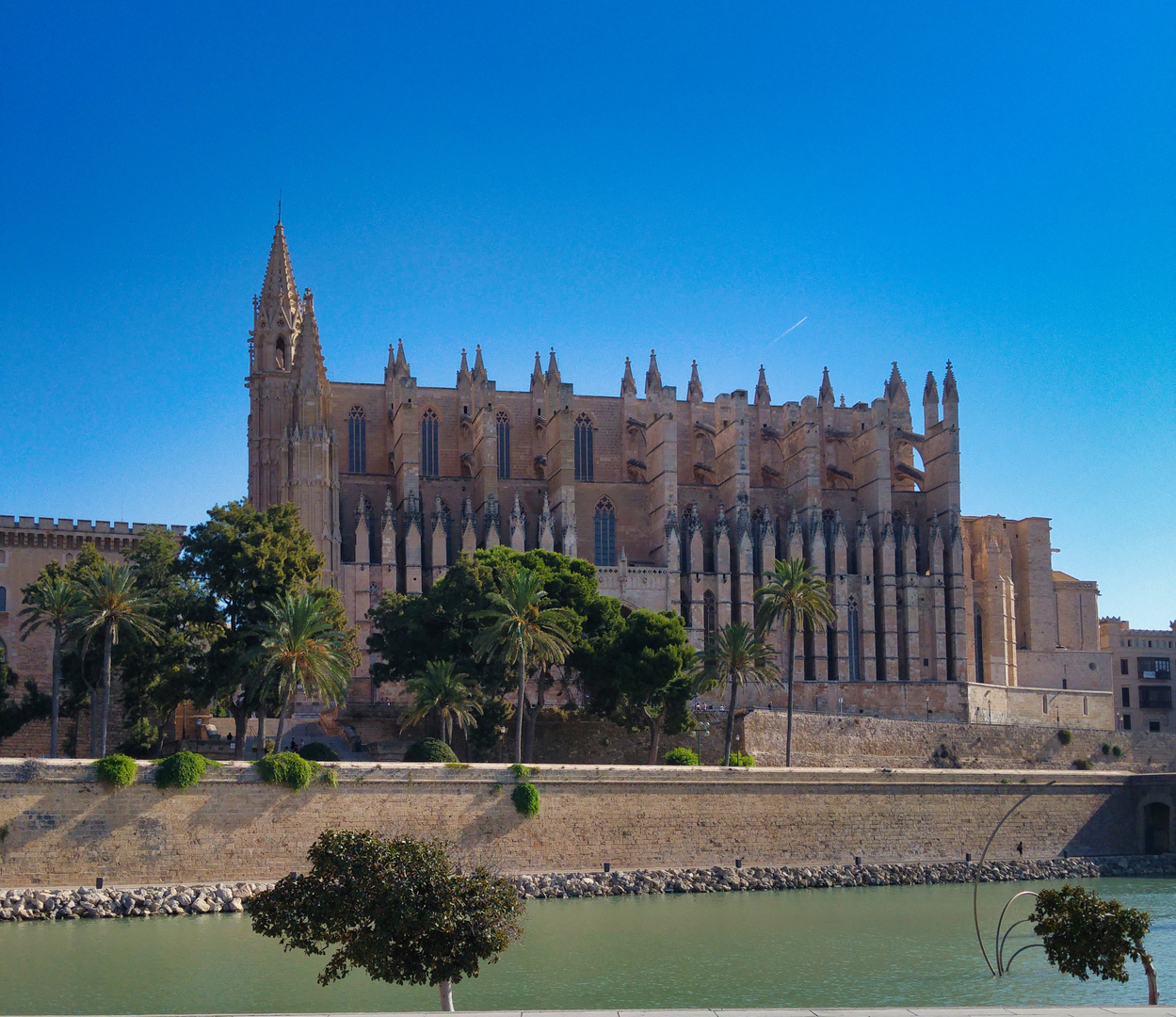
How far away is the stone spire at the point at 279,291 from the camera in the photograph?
56625mm

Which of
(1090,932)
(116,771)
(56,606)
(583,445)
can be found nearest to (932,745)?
(583,445)

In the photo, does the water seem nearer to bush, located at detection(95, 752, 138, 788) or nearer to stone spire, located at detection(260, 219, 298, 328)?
bush, located at detection(95, 752, 138, 788)

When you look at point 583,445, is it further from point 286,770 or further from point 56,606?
point 286,770

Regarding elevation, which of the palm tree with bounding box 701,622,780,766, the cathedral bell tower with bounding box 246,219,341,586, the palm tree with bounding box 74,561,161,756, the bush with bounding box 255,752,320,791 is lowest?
the bush with bounding box 255,752,320,791

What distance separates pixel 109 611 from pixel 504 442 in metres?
30.9

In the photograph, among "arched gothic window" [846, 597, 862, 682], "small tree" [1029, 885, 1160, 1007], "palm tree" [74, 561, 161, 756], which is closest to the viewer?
"small tree" [1029, 885, 1160, 1007]

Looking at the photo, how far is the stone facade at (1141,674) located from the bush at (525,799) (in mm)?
44985

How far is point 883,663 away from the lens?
203 feet

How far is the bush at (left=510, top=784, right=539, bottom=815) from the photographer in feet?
115

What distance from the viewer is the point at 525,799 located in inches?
1375

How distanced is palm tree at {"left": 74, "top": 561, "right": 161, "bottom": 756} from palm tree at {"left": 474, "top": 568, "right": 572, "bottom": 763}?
328 inches

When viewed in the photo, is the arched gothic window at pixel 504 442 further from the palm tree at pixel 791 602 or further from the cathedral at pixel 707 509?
the palm tree at pixel 791 602

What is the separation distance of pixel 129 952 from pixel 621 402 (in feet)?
146

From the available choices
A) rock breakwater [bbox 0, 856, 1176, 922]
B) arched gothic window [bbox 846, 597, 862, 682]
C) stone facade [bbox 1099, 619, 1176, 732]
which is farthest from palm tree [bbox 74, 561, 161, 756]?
stone facade [bbox 1099, 619, 1176, 732]
